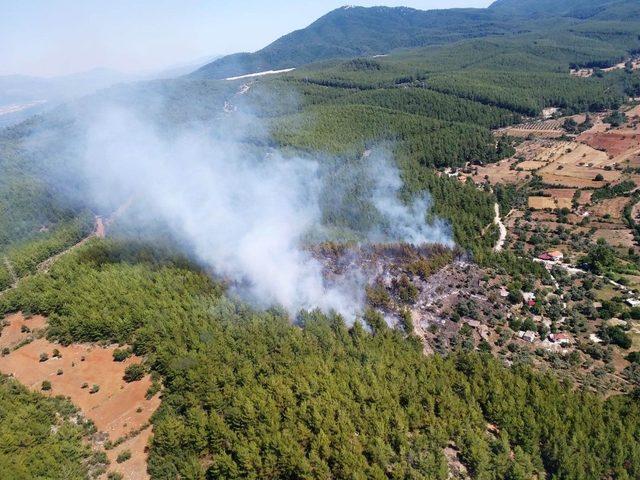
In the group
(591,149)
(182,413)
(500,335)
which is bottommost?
(591,149)

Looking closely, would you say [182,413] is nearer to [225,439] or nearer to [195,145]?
[225,439]

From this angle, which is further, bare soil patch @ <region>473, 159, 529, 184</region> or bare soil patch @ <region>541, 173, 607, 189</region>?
bare soil patch @ <region>473, 159, 529, 184</region>

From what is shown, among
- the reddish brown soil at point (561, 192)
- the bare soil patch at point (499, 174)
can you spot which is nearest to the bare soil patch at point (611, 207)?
the reddish brown soil at point (561, 192)

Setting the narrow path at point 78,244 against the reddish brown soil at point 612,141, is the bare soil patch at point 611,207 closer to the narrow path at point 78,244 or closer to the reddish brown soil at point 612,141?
the reddish brown soil at point 612,141

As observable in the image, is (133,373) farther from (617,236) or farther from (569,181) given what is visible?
(569,181)

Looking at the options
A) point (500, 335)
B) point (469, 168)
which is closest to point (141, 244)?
point (500, 335)

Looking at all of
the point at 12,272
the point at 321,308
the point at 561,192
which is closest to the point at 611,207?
the point at 561,192

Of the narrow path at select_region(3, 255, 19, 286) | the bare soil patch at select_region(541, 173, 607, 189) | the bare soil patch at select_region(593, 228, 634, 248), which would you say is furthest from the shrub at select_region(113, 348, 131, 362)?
the bare soil patch at select_region(541, 173, 607, 189)

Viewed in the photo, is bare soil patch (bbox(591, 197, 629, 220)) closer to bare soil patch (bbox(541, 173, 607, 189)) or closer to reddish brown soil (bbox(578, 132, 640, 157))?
bare soil patch (bbox(541, 173, 607, 189))

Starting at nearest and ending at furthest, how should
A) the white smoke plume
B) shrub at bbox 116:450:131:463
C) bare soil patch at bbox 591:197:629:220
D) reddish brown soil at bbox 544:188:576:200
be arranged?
1. shrub at bbox 116:450:131:463
2. the white smoke plume
3. bare soil patch at bbox 591:197:629:220
4. reddish brown soil at bbox 544:188:576:200
